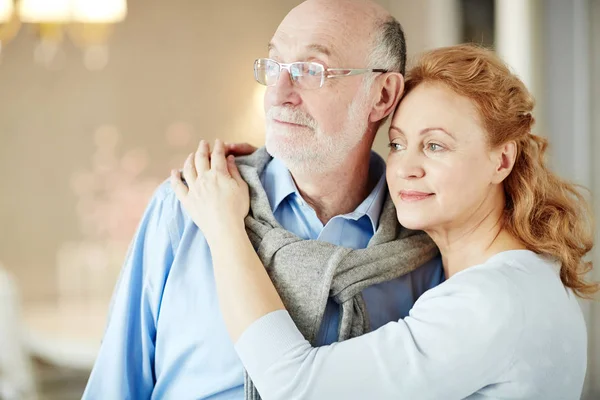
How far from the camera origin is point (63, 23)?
462 centimetres

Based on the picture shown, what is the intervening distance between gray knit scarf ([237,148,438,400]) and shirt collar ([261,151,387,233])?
2.1 inches

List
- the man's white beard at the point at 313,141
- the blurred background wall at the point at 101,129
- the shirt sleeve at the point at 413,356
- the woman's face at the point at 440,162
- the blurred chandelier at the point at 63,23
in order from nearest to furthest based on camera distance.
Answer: the shirt sleeve at the point at 413,356
the woman's face at the point at 440,162
the man's white beard at the point at 313,141
the blurred background wall at the point at 101,129
the blurred chandelier at the point at 63,23

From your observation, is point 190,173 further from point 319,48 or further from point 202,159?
point 319,48

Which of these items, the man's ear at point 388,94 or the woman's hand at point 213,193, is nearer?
the woman's hand at point 213,193

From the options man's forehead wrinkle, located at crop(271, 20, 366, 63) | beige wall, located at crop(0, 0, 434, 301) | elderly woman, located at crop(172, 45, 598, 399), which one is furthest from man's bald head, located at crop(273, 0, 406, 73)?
beige wall, located at crop(0, 0, 434, 301)

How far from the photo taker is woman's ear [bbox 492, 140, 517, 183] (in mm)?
1532

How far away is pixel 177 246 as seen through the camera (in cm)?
159

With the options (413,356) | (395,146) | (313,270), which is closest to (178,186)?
(313,270)

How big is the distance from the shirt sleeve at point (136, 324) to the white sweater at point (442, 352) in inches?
11.0

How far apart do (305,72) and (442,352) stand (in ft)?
2.11

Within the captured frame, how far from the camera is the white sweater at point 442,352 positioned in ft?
4.41

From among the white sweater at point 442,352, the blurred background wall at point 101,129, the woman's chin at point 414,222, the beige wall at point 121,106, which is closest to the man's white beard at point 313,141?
the woman's chin at point 414,222

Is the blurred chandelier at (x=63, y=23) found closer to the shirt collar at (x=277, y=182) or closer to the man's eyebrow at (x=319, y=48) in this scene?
the shirt collar at (x=277, y=182)

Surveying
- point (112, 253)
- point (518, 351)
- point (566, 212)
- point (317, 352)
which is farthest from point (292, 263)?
point (112, 253)
